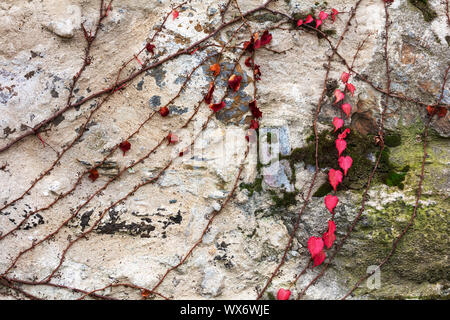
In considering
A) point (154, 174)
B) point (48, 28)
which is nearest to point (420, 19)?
point (154, 174)

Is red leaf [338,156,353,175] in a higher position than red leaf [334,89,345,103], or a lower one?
lower

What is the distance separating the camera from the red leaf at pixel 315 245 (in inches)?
82.7

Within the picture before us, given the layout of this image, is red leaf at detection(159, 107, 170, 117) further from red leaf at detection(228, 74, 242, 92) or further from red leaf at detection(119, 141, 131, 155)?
red leaf at detection(228, 74, 242, 92)

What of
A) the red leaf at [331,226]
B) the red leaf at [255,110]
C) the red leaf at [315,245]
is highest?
the red leaf at [255,110]

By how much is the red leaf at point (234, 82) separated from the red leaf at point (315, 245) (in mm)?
896

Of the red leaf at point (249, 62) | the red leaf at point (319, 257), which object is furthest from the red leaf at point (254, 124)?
the red leaf at point (319, 257)

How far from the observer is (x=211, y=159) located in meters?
2.16

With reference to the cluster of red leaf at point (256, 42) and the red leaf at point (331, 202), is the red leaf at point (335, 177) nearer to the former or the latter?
the red leaf at point (331, 202)

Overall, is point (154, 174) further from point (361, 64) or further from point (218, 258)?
point (361, 64)

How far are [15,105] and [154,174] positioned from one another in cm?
78

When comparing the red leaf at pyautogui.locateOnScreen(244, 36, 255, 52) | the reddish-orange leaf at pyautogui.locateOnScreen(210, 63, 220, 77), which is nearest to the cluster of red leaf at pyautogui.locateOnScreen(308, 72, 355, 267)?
the red leaf at pyautogui.locateOnScreen(244, 36, 255, 52)

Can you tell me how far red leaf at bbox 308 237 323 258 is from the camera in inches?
82.7

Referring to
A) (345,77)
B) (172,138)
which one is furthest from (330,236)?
(172,138)

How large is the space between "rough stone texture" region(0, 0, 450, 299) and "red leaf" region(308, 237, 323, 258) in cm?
4
